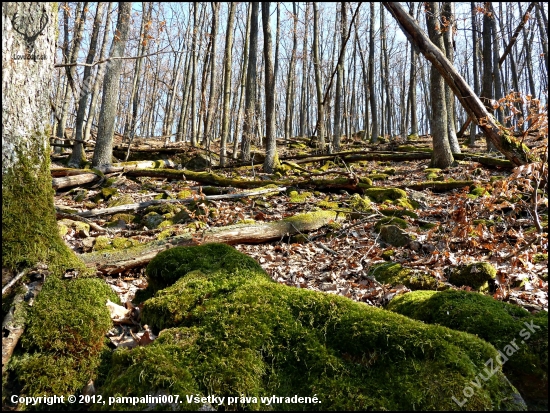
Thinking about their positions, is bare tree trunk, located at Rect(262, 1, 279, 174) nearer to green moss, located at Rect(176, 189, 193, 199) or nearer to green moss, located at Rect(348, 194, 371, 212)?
green moss, located at Rect(176, 189, 193, 199)

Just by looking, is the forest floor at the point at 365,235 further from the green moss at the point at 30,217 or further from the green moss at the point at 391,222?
the green moss at the point at 30,217

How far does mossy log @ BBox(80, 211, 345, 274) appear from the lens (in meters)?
4.13

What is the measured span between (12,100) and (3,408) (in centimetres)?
206

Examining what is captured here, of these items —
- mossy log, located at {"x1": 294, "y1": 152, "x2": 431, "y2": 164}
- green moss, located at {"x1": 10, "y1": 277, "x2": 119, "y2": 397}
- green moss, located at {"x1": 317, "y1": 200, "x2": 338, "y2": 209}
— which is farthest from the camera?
mossy log, located at {"x1": 294, "y1": 152, "x2": 431, "y2": 164}

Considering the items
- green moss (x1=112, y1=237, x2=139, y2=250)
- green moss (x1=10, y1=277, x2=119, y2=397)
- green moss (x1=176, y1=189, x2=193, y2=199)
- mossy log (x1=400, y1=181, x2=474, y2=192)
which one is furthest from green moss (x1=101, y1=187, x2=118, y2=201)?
mossy log (x1=400, y1=181, x2=474, y2=192)

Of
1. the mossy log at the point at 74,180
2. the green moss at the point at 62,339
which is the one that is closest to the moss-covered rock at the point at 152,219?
the mossy log at the point at 74,180

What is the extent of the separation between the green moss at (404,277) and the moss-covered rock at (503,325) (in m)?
0.63

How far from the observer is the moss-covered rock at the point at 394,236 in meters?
5.00

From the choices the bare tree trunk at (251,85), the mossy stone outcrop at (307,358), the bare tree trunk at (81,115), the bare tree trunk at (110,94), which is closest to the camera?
the mossy stone outcrop at (307,358)

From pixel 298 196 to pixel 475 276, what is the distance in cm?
482

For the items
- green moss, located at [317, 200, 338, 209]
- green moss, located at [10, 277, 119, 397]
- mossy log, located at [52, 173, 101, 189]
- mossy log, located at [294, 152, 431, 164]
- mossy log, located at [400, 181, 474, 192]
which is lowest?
green moss, located at [10, 277, 119, 397]

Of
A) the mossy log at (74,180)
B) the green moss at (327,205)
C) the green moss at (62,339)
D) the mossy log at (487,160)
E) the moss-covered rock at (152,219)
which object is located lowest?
the green moss at (62,339)

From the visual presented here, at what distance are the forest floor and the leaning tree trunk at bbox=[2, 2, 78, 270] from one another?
115 cm

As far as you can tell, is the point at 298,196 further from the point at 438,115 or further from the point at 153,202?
the point at 438,115
